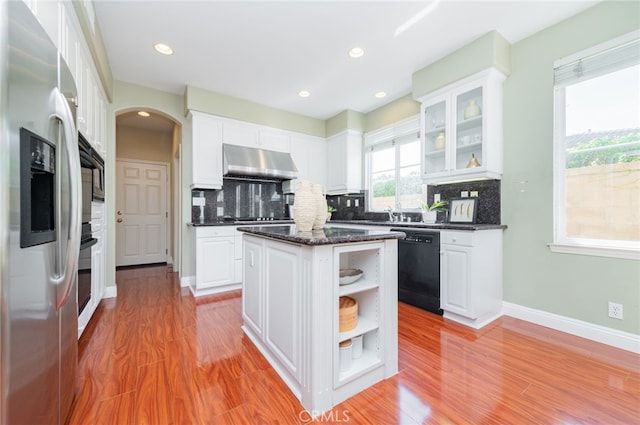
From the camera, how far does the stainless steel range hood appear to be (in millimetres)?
3682

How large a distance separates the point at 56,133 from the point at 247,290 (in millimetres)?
1548

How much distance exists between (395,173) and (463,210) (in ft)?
4.31

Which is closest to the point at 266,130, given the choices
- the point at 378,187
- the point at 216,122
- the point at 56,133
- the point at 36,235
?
the point at 216,122

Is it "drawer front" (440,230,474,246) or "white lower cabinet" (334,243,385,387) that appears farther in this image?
"drawer front" (440,230,474,246)

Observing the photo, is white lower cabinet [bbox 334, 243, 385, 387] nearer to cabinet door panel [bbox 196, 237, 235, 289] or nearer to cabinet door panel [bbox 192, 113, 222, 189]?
cabinet door panel [bbox 196, 237, 235, 289]

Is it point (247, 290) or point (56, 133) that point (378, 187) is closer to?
point (247, 290)

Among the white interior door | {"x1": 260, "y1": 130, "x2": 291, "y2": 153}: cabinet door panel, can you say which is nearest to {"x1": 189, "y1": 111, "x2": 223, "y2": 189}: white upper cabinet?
{"x1": 260, "y1": 130, "x2": 291, "y2": 153}: cabinet door panel

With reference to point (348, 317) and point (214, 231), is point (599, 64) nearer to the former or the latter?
point (348, 317)

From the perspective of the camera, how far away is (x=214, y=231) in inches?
134

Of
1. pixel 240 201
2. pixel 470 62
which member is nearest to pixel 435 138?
pixel 470 62

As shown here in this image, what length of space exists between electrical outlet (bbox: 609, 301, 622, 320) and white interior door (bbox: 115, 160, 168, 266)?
6.46 meters

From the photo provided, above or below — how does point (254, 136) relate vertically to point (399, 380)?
above

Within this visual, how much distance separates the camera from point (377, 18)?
2305 mm

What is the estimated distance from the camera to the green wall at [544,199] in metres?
2.06
